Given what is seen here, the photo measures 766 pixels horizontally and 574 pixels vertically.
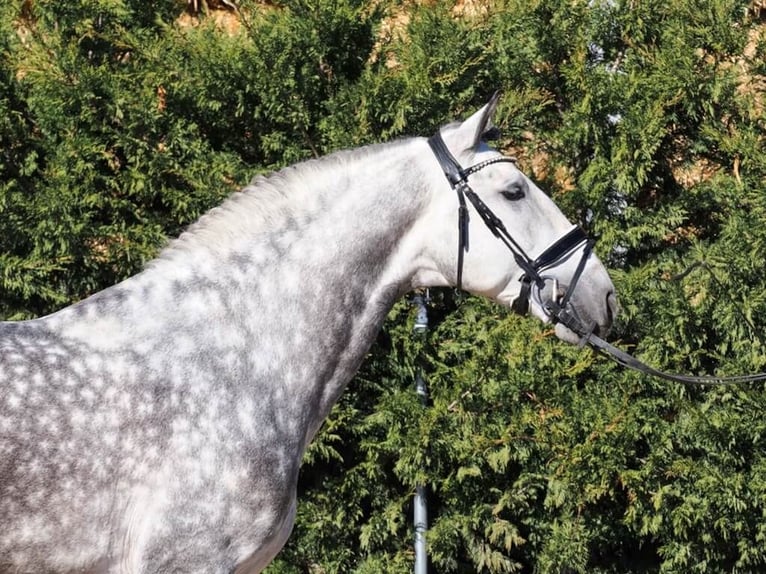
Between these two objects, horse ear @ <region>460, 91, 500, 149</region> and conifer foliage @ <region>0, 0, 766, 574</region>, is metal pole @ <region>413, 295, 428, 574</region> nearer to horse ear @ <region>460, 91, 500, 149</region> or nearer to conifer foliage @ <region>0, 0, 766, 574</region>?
conifer foliage @ <region>0, 0, 766, 574</region>

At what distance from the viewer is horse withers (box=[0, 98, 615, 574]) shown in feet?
10.0

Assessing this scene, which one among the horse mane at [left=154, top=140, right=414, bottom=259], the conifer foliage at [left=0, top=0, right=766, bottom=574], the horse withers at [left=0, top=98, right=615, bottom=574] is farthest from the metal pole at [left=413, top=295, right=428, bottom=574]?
the horse mane at [left=154, top=140, right=414, bottom=259]

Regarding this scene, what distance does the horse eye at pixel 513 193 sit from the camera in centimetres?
372

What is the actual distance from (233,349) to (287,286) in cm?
30

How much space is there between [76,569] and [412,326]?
3096 mm

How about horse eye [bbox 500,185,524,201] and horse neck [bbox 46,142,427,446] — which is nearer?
horse neck [bbox 46,142,427,446]

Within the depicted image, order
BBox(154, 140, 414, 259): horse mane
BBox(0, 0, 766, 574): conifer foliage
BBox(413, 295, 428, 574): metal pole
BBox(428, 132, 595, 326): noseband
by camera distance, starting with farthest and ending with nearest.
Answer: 1. BBox(413, 295, 428, 574): metal pole
2. BBox(0, 0, 766, 574): conifer foliage
3. BBox(428, 132, 595, 326): noseband
4. BBox(154, 140, 414, 259): horse mane

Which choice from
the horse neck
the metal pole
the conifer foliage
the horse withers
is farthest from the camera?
the metal pole

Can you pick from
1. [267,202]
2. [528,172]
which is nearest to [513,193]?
[267,202]

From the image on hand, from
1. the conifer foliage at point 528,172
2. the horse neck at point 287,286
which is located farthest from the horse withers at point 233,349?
the conifer foliage at point 528,172

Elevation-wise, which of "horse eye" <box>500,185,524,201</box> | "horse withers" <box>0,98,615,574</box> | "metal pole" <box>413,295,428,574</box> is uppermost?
"horse eye" <box>500,185,524,201</box>

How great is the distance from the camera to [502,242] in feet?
12.1

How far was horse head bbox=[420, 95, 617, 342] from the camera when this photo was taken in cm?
368

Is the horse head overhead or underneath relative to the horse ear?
underneath
